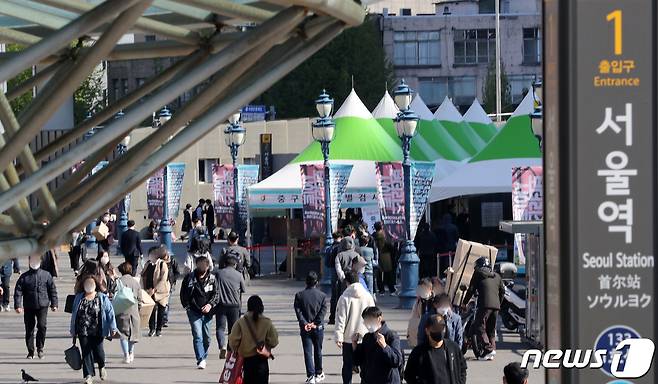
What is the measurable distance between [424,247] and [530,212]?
175 inches

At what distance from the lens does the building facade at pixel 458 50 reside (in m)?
89.4

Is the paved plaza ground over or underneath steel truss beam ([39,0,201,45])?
underneath

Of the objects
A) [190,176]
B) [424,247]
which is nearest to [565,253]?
[424,247]

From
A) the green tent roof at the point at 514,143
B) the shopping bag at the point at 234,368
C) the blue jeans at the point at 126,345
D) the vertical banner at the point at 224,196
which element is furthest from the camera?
the vertical banner at the point at 224,196

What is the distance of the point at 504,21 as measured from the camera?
89.1 meters

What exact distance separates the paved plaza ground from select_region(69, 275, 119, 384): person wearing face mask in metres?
0.67

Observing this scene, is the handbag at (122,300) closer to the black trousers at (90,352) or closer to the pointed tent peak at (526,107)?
the black trousers at (90,352)

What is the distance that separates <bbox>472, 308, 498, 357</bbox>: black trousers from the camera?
2091 centimetres

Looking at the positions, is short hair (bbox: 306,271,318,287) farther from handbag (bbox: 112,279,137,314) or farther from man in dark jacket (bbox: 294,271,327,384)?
handbag (bbox: 112,279,137,314)

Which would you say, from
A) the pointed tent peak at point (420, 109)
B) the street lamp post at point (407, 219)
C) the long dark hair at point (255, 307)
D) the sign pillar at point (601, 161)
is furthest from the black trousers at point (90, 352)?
the pointed tent peak at point (420, 109)

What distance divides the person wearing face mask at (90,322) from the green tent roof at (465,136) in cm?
2753

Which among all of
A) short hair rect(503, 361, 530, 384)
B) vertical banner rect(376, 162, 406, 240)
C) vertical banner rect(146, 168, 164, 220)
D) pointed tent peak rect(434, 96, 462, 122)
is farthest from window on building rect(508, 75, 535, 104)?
short hair rect(503, 361, 530, 384)

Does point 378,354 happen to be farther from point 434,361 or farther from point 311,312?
point 311,312

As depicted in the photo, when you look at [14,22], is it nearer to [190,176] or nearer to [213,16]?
[213,16]
